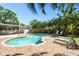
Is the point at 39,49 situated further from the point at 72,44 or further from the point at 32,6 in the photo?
the point at 32,6

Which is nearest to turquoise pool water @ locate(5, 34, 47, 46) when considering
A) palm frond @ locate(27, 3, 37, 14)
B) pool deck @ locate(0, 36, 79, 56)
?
pool deck @ locate(0, 36, 79, 56)

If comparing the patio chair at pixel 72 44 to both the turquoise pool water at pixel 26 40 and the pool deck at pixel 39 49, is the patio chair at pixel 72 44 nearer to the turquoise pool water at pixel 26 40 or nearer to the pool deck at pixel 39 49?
the pool deck at pixel 39 49

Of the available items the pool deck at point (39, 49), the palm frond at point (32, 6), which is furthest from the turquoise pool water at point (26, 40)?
the palm frond at point (32, 6)

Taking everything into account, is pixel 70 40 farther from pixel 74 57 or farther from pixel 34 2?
pixel 34 2

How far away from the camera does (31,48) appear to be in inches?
200

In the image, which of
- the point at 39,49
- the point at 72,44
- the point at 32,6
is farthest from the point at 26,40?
the point at 72,44

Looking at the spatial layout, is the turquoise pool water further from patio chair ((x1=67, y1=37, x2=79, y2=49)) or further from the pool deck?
patio chair ((x1=67, y1=37, x2=79, y2=49))

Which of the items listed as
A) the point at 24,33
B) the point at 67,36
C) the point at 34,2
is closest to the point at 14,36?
the point at 24,33

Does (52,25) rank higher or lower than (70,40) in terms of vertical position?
higher

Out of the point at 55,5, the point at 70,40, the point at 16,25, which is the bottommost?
the point at 70,40

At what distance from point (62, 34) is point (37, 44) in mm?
664

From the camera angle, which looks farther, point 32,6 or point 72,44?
point 72,44

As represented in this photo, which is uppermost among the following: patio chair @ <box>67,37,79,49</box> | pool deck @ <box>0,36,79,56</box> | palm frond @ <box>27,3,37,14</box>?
palm frond @ <box>27,3,37,14</box>

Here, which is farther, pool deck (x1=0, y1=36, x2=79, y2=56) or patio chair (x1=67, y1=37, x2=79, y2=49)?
patio chair (x1=67, y1=37, x2=79, y2=49)
